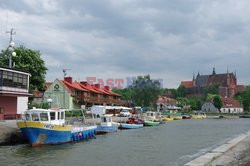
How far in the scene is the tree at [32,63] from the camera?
67906 millimetres

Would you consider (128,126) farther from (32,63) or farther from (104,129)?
(32,63)

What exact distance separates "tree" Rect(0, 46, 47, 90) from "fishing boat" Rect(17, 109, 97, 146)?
3173 cm

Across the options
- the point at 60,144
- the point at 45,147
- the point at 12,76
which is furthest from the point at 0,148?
the point at 12,76

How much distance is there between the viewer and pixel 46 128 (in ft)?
111

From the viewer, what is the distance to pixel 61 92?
89.9 m

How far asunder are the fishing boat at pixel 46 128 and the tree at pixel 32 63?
31726 mm

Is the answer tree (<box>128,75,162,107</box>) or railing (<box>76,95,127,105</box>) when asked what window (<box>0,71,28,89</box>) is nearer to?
railing (<box>76,95,127,105</box>)

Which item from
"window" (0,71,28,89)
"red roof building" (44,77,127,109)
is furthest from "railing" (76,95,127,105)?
"window" (0,71,28,89)

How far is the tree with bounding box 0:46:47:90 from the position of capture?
67.9m

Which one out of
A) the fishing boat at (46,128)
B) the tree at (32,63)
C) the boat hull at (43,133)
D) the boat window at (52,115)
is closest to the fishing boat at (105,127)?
the fishing boat at (46,128)

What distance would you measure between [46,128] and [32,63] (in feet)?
123

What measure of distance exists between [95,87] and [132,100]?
51184mm

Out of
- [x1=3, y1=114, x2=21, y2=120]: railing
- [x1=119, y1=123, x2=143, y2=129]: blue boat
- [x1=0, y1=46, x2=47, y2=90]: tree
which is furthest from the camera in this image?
[x1=0, y1=46, x2=47, y2=90]: tree

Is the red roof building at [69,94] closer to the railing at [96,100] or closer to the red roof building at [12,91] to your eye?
the railing at [96,100]
